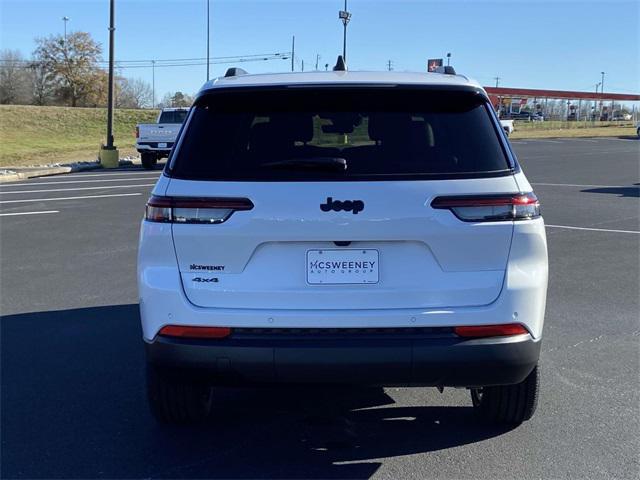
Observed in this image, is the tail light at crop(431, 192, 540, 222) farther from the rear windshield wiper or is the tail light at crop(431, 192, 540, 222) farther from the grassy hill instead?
the grassy hill

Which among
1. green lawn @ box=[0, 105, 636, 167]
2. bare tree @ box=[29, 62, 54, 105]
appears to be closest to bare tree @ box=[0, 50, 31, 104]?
bare tree @ box=[29, 62, 54, 105]

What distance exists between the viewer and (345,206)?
325 cm

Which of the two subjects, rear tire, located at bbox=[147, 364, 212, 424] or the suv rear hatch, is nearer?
the suv rear hatch

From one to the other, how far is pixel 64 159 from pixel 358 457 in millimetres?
30669

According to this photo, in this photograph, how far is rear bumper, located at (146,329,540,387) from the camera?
3.23m

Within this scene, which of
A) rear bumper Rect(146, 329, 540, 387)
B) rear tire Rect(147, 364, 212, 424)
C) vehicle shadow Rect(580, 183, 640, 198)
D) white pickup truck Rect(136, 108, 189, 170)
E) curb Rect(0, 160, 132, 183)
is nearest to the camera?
rear bumper Rect(146, 329, 540, 387)

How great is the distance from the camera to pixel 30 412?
4344mm

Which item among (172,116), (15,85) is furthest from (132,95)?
(172,116)

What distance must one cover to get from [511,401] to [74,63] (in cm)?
9159

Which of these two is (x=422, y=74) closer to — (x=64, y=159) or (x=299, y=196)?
(x=299, y=196)

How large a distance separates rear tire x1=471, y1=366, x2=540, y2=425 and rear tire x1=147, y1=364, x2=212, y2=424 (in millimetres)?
1536

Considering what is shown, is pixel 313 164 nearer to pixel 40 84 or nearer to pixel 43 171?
pixel 43 171

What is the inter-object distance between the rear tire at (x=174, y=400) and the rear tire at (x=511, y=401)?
1.54 m

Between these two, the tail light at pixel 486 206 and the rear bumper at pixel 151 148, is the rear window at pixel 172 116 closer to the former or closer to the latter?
the rear bumper at pixel 151 148
